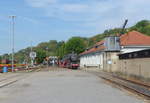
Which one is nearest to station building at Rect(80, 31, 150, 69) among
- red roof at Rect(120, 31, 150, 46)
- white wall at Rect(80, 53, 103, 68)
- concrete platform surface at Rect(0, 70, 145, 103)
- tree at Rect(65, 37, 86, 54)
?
red roof at Rect(120, 31, 150, 46)

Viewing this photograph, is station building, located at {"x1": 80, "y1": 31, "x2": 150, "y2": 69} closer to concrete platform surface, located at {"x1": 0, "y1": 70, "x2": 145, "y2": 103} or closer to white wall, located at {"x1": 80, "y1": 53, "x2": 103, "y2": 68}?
white wall, located at {"x1": 80, "y1": 53, "x2": 103, "y2": 68}

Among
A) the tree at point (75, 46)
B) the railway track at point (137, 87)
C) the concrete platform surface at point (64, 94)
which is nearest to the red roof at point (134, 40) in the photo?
the railway track at point (137, 87)

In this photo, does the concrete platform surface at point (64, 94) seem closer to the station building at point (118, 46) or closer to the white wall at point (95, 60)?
the station building at point (118, 46)

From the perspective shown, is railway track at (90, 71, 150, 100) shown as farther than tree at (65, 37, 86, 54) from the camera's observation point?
No

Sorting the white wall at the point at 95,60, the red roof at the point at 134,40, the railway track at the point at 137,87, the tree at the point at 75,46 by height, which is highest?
the tree at the point at 75,46

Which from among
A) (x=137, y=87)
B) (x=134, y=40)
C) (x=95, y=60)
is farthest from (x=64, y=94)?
(x=95, y=60)

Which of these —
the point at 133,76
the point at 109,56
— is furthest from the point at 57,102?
the point at 109,56

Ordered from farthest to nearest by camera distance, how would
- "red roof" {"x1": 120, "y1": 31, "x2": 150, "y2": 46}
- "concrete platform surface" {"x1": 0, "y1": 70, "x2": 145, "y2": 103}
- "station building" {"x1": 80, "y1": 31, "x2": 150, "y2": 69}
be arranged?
"red roof" {"x1": 120, "y1": 31, "x2": 150, "y2": 46}, "station building" {"x1": 80, "y1": 31, "x2": 150, "y2": 69}, "concrete platform surface" {"x1": 0, "y1": 70, "x2": 145, "y2": 103}

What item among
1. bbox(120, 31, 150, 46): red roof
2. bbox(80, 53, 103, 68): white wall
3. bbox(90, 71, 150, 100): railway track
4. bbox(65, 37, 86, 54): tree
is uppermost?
bbox(65, 37, 86, 54): tree

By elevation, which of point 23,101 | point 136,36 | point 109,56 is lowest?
point 23,101

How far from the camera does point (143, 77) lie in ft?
84.6

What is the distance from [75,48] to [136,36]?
212 ft

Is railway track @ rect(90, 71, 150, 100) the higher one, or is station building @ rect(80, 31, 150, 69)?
station building @ rect(80, 31, 150, 69)

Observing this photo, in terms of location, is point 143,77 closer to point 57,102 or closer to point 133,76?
point 133,76
